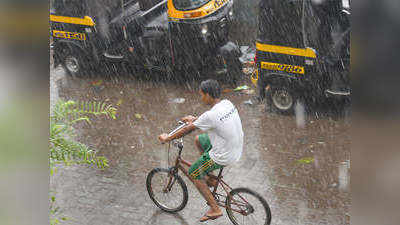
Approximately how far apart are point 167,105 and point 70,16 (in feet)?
11.2

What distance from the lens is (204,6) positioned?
10672 millimetres

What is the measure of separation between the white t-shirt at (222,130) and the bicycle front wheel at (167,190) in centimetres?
78

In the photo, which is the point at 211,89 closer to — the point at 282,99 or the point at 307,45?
the point at 307,45

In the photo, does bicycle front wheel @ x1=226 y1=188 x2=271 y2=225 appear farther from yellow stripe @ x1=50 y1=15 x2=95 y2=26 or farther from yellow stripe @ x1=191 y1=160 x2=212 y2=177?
yellow stripe @ x1=50 y1=15 x2=95 y2=26

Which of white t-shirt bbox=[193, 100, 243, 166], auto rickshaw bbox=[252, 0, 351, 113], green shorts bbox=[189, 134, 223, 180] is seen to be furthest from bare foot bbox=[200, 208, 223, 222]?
auto rickshaw bbox=[252, 0, 351, 113]

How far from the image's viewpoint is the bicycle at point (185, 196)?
5406 mm

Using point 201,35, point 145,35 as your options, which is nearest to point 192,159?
point 201,35

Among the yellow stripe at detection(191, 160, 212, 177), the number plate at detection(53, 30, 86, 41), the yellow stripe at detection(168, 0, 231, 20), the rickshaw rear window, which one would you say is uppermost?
the rickshaw rear window

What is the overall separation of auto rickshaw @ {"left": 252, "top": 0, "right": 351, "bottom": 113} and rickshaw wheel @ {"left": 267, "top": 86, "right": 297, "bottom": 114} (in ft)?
0.43

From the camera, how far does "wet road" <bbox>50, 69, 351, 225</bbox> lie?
619 cm

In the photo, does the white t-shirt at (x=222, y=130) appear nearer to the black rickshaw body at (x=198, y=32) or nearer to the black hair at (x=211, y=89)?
the black hair at (x=211, y=89)
